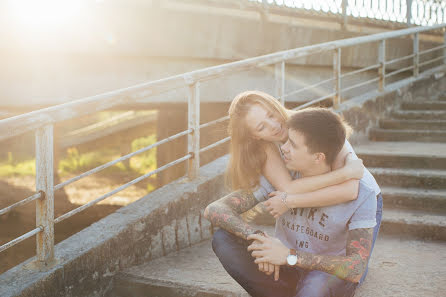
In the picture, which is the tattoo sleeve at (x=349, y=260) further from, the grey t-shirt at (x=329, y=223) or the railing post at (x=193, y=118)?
the railing post at (x=193, y=118)

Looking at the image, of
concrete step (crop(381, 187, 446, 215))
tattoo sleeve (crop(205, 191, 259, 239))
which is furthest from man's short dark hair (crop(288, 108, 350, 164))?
concrete step (crop(381, 187, 446, 215))

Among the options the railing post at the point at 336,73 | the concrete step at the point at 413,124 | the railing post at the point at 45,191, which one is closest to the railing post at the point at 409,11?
the concrete step at the point at 413,124

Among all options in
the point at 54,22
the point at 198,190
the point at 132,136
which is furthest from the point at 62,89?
the point at 132,136

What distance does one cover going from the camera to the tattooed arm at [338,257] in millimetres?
2367

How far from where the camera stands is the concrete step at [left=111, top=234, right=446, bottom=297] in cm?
295

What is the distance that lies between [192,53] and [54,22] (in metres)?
1.73

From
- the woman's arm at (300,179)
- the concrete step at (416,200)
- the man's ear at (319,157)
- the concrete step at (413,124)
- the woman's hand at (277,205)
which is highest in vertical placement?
the man's ear at (319,157)

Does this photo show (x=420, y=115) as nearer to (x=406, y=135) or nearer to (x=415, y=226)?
(x=406, y=135)

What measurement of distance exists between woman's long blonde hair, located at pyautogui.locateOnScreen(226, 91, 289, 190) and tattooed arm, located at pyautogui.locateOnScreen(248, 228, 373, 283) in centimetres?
44

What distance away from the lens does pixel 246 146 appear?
9.48 feet

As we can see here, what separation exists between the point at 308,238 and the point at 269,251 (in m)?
0.25

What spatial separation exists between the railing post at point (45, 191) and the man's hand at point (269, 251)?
1103 millimetres

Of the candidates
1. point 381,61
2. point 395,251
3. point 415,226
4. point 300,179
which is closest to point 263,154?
point 300,179

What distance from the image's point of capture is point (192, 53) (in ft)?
20.9
